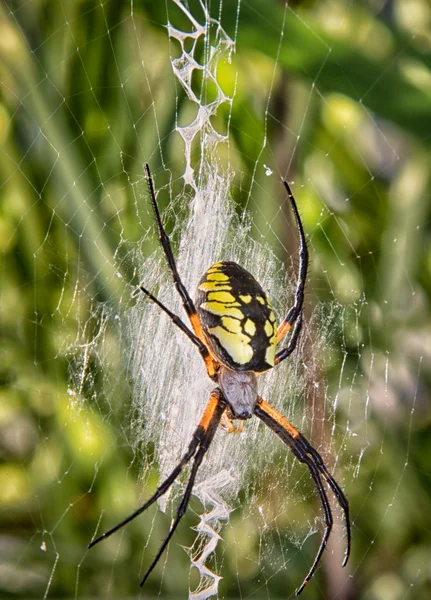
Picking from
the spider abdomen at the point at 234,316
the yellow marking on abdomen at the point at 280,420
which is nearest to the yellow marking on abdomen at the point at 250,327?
the spider abdomen at the point at 234,316

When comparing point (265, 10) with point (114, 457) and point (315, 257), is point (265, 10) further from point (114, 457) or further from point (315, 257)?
point (114, 457)

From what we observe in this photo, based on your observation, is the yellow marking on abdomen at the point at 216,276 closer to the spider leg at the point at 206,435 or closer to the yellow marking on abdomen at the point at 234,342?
the yellow marking on abdomen at the point at 234,342

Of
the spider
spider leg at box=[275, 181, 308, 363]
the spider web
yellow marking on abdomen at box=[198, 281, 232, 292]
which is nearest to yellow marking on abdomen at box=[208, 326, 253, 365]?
the spider

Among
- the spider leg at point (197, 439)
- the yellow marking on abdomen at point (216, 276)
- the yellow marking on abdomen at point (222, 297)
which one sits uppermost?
the yellow marking on abdomen at point (216, 276)

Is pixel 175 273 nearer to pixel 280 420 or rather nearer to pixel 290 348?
pixel 290 348

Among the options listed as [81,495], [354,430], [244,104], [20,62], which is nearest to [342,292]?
[354,430]

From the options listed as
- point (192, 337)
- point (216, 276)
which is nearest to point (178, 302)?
point (192, 337)

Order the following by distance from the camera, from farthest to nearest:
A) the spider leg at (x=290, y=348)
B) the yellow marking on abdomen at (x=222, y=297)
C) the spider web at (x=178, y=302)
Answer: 1. the spider leg at (x=290, y=348)
2. the spider web at (x=178, y=302)
3. the yellow marking on abdomen at (x=222, y=297)

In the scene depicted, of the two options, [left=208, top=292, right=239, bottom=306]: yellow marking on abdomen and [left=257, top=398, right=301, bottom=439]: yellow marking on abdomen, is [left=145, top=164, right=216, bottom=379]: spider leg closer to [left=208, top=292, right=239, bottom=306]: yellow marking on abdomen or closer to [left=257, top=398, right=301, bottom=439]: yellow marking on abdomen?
[left=208, top=292, right=239, bottom=306]: yellow marking on abdomen
